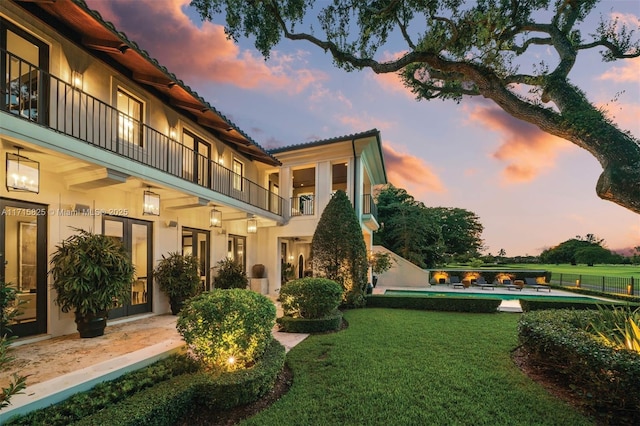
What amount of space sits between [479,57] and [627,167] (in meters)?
4.38

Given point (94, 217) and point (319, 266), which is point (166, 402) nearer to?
point (94, 217)

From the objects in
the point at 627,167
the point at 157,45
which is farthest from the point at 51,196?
the point at 627,167

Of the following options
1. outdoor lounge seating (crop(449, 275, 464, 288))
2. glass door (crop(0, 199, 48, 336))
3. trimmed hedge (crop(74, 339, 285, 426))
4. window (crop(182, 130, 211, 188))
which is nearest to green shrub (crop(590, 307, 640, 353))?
trimmed hedge (crop(74, 339, 285, 426))

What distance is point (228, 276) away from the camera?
35.1ft

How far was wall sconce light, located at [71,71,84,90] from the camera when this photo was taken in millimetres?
6223

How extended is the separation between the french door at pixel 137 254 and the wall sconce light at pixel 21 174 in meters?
2.75

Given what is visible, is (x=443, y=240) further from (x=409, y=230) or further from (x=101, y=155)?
(x=101, y=155)

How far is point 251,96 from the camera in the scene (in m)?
14.3

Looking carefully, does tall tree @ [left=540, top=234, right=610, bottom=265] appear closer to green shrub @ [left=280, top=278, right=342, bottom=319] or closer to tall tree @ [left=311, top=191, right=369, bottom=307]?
tall tree @ [left=311, top=191, right=369, bottom=307]

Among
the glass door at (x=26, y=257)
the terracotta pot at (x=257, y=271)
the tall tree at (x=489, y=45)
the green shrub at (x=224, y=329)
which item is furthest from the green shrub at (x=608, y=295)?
the glass door at (x=26, y=257)

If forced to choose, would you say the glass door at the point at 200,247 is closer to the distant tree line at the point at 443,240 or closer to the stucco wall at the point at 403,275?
the stucco wall at the point at 403,275

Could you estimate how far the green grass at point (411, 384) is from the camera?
11.4 feet

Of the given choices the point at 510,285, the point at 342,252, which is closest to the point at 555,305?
the point at 342,252

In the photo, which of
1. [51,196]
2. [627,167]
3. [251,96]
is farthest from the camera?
[251,96]
